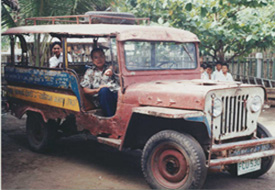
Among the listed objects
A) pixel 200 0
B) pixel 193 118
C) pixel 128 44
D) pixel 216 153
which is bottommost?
pixel 216 153

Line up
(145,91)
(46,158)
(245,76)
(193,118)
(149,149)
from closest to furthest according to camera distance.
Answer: (193,118), (149,149), (145,91), (46,158), (245,76)

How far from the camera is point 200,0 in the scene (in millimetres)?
8742

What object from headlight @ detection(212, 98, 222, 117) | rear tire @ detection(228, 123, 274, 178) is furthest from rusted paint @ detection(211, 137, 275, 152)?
headlight @ detection(212, 98, 222, 117)

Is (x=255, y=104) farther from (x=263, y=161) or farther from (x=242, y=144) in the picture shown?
(x=263, y=161)

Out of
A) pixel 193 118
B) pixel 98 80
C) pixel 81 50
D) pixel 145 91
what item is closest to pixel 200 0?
pixel 98 80

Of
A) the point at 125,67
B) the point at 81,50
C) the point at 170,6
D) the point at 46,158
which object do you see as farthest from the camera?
the point at 81,50

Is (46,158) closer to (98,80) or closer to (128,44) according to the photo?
(98,80)

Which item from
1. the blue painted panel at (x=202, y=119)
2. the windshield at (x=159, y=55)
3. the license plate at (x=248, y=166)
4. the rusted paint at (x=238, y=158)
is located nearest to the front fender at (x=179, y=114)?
the blue painted panel at (x=202, y=119)

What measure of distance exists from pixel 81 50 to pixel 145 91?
11.8 m

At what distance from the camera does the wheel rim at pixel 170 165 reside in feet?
13.4

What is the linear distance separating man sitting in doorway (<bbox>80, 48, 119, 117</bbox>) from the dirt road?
0.86 meters

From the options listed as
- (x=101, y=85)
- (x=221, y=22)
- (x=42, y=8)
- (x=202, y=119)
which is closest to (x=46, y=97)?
(x=101, y=85)

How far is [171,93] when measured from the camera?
430 centimetres

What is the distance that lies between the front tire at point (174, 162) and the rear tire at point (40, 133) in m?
2.42
